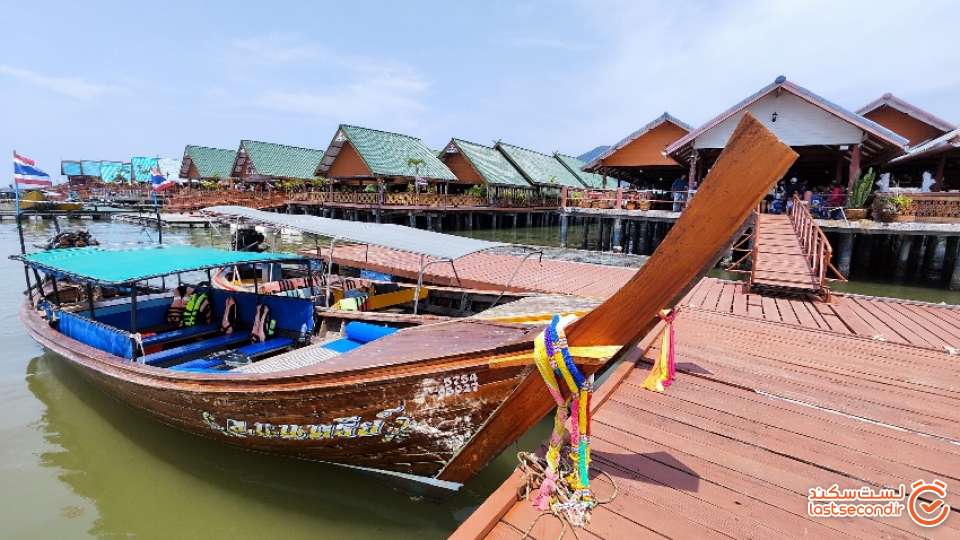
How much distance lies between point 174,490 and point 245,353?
1727 millimetres

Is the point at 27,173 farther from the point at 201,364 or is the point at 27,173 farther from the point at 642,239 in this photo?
the point at 642,239

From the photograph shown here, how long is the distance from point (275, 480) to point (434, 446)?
2.36 metres

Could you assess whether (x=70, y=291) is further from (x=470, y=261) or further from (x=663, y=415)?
(x=663, y=415)

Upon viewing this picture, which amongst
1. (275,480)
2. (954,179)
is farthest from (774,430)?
(954,179)

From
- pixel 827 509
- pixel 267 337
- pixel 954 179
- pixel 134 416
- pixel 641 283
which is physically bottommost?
pixel 134 416

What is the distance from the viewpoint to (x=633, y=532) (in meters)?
2.21

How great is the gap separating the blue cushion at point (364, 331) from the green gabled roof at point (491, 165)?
27.3 m

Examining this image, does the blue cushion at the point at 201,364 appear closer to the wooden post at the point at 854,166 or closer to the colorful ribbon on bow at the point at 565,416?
the colorful ribbon on bow at the point at 565,416

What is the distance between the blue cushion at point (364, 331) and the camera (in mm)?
→ 5465

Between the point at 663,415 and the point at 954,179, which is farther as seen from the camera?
the point at 954,179

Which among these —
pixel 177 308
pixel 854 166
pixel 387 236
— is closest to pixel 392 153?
pixel 854 166

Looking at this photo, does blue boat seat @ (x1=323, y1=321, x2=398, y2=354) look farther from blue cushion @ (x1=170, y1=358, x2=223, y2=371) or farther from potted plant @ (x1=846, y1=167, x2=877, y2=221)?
potted plant @ (x1=846, y1=167, x2=877, y2=221)

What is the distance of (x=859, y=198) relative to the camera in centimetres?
1427

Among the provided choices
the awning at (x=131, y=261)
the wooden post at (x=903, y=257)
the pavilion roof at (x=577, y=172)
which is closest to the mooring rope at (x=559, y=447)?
the awning at (x=131, y=261)
